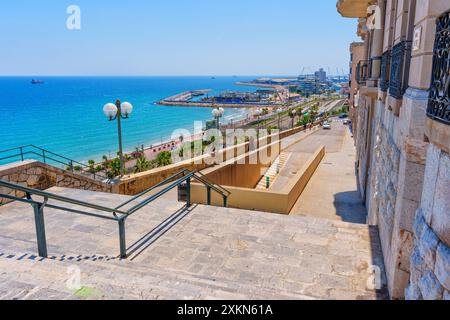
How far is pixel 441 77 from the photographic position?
91.8 inches

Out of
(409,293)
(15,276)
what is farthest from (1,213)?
(409,293)

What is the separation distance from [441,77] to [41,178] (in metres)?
8.97

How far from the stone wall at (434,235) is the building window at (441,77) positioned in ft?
0.87

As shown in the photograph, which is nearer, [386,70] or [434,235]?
[434,235]

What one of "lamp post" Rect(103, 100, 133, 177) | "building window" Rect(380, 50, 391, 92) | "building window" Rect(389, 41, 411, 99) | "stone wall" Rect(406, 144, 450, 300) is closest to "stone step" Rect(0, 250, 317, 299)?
"stone wall" Rect(406, 144, 450, 300)

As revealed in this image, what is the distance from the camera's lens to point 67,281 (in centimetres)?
337

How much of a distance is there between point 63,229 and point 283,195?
5.30 metres

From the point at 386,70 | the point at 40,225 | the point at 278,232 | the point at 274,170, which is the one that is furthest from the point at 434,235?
the point at 274,170

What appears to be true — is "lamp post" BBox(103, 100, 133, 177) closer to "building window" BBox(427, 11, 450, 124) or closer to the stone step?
the stone step

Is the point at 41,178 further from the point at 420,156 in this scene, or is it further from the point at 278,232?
the point at 420,156

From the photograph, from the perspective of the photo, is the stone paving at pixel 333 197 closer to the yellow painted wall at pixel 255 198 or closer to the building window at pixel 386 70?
the yellow painted wall at pixel 255 198

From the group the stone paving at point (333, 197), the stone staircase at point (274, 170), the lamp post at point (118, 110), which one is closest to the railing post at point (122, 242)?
the lamp post at point (118, 110)

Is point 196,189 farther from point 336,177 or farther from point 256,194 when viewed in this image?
point 336,177

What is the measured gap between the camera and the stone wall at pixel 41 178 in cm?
798
